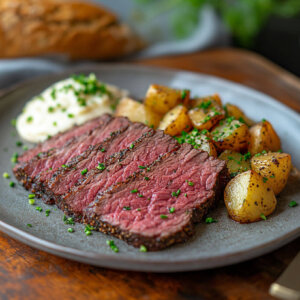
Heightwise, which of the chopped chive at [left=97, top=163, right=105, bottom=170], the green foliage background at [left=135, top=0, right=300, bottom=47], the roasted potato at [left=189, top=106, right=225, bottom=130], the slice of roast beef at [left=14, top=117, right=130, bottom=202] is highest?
the green foliage background at [left=135, top=0, right=300, bottom=47]

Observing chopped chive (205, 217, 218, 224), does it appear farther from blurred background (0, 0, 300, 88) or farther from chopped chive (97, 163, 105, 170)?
blurred background (0, 0, 300, 88)

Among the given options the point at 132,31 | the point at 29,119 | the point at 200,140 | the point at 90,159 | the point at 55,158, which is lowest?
the point at 29,119

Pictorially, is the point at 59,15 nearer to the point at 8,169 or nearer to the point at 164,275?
the point at 8,169

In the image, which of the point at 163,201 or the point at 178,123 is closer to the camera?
the point at 163,201

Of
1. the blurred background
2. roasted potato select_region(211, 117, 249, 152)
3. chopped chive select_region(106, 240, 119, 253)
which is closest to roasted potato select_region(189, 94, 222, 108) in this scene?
roasted potato select_region(211, 117, 249, 152)

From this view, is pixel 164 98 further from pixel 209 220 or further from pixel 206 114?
pixel 209 220

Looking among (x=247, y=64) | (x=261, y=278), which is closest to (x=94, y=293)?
(x=261, y=278)

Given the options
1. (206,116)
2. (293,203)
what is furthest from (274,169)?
(206,116)
